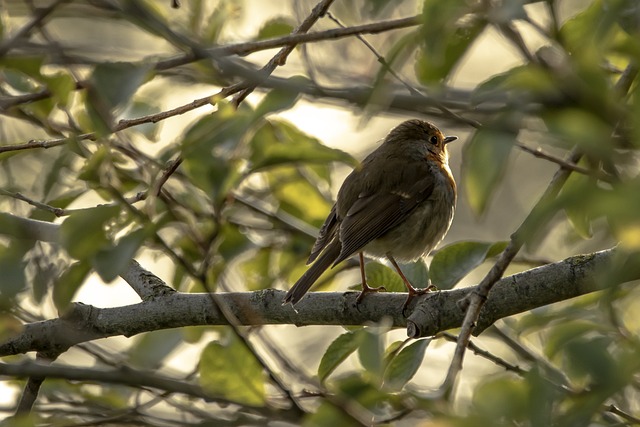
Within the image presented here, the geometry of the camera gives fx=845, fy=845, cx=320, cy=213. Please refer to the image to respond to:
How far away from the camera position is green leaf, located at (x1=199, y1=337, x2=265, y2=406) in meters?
2.17

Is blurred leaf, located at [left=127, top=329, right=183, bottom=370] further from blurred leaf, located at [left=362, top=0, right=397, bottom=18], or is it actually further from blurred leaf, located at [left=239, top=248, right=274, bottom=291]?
blurred leaf, located at [left=362, top=0, right=397, bottom=18]

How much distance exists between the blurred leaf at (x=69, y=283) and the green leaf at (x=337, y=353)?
81 centimetres

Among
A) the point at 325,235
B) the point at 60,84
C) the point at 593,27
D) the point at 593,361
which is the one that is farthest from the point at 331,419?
the point at 325,235

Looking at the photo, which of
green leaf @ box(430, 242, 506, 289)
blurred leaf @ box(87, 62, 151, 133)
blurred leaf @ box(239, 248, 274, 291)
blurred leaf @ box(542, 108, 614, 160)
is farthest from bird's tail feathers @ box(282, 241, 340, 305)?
blurred leaf @ box(542, 108, 614, 160)

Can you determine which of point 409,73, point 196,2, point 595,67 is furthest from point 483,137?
point 409,73

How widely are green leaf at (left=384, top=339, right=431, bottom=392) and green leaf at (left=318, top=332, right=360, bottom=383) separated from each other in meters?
0.17

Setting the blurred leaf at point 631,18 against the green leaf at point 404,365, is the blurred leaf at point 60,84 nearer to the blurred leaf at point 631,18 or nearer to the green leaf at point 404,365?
the green leaf at point 404,365

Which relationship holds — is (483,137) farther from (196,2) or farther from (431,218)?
(431,218)

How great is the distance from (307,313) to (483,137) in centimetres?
189

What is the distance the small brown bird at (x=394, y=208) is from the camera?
4777mm

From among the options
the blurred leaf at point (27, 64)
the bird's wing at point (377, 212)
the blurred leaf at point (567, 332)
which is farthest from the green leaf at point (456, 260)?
the blurred leaf at point (27, 64)

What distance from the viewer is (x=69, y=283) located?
219 centimetres

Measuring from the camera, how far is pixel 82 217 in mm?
1908

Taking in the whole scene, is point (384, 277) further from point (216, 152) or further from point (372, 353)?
point (216, 152)
